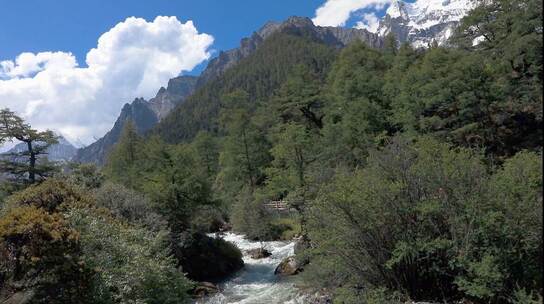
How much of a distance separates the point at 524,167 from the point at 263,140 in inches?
1664

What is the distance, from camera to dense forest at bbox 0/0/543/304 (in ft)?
44.0

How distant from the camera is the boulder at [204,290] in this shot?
2323cm

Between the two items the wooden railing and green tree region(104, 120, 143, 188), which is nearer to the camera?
the wooden railing

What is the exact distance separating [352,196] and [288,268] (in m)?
12.1

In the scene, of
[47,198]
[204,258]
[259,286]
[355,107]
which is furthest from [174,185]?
[355,107]

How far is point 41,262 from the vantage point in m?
11.5

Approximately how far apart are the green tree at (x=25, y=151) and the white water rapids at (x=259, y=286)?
15349 mm

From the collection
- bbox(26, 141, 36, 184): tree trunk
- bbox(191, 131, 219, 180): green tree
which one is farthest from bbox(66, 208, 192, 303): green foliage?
bbox(191, 131, 219, 180): green tree

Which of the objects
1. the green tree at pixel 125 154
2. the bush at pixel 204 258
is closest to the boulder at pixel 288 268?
the bush at pixel 204 258

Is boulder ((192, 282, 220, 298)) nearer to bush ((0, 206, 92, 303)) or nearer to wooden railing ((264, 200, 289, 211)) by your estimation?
bush ((0, 206, 92, 303))

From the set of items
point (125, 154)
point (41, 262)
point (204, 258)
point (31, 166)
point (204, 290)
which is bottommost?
point (204, 290)

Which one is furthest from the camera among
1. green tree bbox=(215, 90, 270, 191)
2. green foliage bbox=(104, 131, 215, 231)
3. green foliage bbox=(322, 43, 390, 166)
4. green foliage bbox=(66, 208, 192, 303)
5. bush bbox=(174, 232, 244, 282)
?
green tree bbox=(215, 90, 270, 191)

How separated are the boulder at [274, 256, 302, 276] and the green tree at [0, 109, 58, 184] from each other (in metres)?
17.3

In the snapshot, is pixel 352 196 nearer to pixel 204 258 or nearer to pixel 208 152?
pixel 204 258
